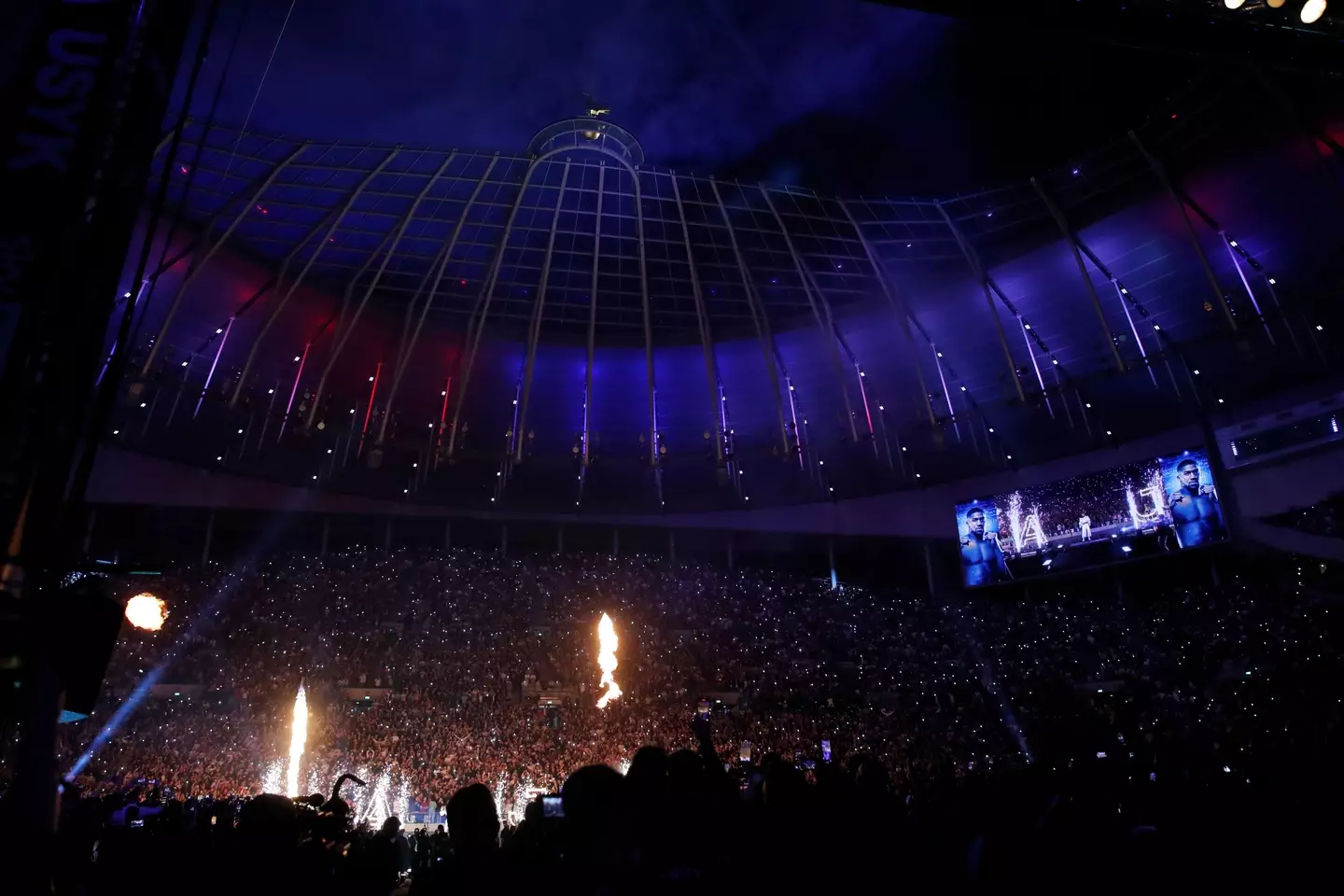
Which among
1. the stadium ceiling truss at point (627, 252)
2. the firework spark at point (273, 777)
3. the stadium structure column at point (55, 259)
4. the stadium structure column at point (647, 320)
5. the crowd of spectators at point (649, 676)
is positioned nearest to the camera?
the stadium structure column at point (55, 259)

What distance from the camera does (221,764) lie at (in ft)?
70.5

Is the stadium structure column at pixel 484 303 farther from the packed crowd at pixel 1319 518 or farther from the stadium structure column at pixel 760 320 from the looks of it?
the packed crowd at pixel 1319 518

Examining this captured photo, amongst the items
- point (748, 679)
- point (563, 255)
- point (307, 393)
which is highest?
point (563, 255)

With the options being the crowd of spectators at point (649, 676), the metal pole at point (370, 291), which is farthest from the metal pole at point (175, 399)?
the crowd of spectators at point (649, 676)

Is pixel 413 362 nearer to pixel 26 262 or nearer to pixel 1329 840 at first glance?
pixel 26 262

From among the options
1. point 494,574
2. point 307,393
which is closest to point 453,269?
point 307,393

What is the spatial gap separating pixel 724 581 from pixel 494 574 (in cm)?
1008

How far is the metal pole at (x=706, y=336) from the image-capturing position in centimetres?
2803

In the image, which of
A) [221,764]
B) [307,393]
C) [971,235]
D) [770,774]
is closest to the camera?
[770,774]

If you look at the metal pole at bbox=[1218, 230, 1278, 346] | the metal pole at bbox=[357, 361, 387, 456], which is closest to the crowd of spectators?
the metal pole at bbox=[357, 361, 387, 456]

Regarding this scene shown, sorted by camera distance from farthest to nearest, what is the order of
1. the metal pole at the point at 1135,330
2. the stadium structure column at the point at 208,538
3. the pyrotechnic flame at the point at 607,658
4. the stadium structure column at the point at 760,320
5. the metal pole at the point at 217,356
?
the stadium structure column at the point at 208,538
the metal pole at the point at 1135,330
the metal pole at the point at 217,356
the stadium structure column at the point at 760,320
the pyrotechnic flame at the point at 607,658

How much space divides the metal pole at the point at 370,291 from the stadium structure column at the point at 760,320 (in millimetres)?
9427

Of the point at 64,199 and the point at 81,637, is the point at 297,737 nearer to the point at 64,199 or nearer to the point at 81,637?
the point at 81,637

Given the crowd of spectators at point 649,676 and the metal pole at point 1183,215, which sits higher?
the metal pole at point 1183,215
